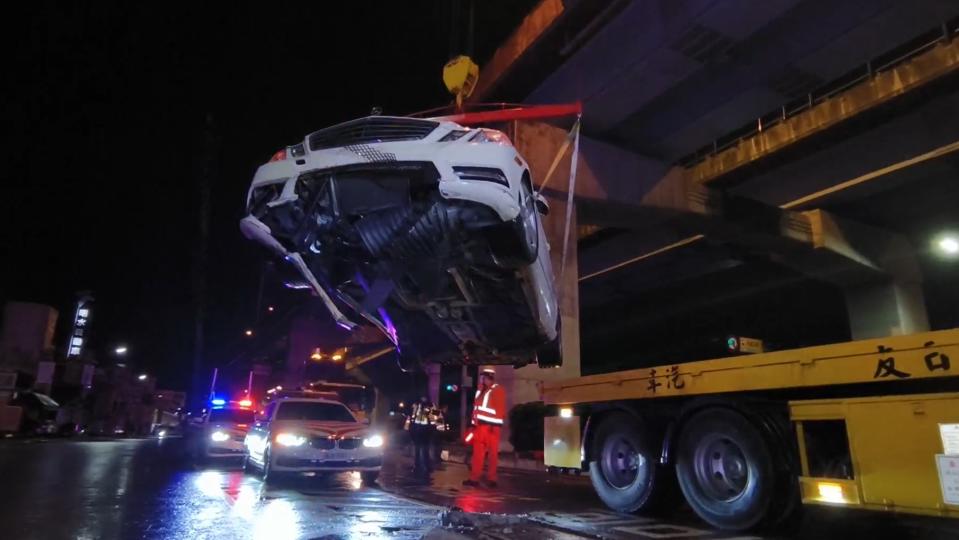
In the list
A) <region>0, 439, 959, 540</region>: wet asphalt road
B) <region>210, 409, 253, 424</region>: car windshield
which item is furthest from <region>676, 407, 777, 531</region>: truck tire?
<region>210, 409, 253, 424</region>: car windshield

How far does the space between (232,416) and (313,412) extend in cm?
454

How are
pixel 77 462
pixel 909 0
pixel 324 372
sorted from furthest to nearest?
pixel 324 372 → pixel 77 462 → pixel 909 0

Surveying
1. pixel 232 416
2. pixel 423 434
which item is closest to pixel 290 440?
pixel 423 434

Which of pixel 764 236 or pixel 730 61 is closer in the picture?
pixel 730 61

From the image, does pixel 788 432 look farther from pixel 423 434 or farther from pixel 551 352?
pixel 423 434

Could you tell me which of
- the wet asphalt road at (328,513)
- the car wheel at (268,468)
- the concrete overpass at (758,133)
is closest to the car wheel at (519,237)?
the wet asphalt road at (328,513)

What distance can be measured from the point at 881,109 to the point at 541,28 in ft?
24.9

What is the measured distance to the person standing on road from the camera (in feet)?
35.6

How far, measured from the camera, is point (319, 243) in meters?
5.39

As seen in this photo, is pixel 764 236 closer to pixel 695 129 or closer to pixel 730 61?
pixel 695 129

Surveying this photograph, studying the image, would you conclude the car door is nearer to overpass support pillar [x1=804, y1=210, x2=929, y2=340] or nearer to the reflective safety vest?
the reflective safety vest

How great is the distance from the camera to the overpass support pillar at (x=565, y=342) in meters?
14.6

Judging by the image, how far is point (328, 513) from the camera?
252 inches

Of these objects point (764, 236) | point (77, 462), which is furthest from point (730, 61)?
point (77, 462)
